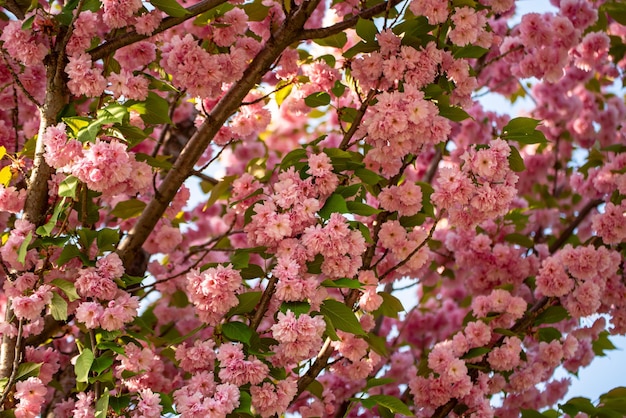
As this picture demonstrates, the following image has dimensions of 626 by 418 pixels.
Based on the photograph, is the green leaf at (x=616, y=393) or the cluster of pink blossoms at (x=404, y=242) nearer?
the cluster of pink blossoms at (x=404, y=242)

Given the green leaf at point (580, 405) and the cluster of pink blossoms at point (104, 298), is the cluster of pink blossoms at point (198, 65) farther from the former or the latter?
the green leaf at point (580, 405)

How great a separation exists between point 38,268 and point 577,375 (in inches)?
118

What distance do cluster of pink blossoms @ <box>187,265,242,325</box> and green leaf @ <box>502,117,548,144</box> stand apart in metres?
1.14

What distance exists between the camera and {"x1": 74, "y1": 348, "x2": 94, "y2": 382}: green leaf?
2514mm

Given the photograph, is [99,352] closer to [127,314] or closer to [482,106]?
[127,314]

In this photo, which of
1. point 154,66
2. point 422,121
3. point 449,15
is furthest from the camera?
point 154,66

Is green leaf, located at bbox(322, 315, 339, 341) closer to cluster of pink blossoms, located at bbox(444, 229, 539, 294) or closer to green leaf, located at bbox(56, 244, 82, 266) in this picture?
green leaf, located at bbox(56, 244, 82, 266)

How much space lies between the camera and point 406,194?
3029mm

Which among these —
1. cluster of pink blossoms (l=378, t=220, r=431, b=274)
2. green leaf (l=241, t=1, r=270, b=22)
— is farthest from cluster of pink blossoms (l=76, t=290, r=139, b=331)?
green leaf (l=241, t=1, r=270, b=22)

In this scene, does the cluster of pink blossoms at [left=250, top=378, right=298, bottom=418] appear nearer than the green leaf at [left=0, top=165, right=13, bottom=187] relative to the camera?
Yes

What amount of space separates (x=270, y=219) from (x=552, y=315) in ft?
5.44

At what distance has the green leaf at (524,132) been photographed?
2.96m

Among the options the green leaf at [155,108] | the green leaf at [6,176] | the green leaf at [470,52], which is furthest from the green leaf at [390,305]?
the green leaf at [6,176]

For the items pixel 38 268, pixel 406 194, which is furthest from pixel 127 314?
pixel 406 194
